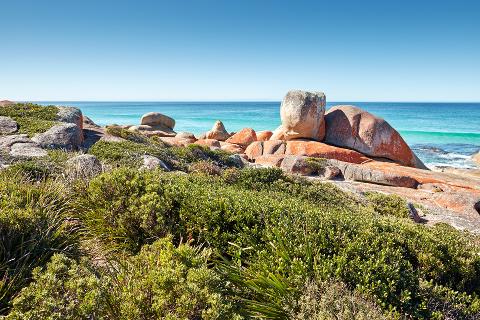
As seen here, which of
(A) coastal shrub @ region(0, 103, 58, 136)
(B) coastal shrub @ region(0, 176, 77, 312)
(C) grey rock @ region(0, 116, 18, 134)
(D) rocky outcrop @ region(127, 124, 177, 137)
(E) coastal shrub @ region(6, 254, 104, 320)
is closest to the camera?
(E) coastal shrub @ region(6, 254, 104, 320)

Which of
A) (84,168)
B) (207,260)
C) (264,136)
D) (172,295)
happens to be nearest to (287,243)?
(207,260)

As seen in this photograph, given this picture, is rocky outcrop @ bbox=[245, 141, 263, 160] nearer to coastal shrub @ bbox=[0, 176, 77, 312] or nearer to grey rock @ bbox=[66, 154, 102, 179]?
grey rock @ bbox=[66, 154, 102, 179]

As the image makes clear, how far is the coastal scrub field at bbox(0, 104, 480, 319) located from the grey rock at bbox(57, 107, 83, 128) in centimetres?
1678

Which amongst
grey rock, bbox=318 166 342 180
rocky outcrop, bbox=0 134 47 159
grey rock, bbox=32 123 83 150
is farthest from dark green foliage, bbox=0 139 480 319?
grey rock, bbox=318 166 342 180

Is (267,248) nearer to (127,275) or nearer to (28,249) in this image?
(127,275)

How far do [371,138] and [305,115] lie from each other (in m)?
6.44

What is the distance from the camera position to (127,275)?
430cm

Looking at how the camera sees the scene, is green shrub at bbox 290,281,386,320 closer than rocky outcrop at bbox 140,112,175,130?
Yes

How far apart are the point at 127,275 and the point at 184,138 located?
3723cm

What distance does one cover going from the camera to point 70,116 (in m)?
22.7

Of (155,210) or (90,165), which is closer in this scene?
(155,210)

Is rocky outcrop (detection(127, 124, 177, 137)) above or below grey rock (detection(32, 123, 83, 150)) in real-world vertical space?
below

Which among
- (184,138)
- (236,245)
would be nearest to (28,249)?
(236,245)

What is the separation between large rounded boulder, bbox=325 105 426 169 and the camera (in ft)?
96.3
